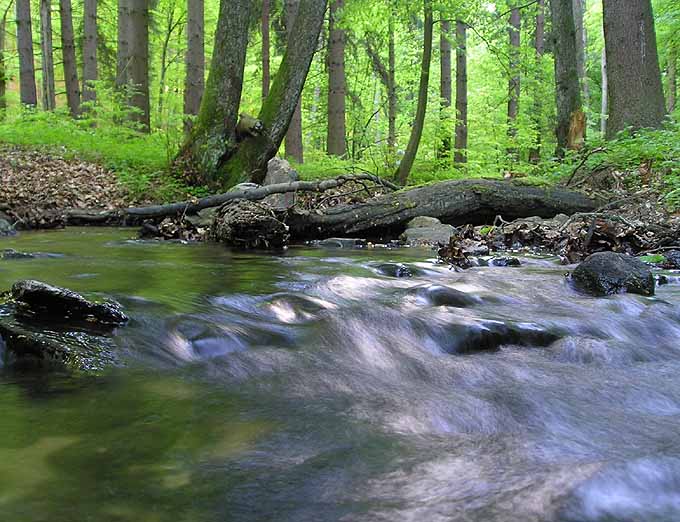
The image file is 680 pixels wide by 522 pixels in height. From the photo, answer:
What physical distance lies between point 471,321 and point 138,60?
46.9ft

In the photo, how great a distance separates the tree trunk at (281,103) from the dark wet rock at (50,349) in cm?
842

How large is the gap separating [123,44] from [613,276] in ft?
48.8

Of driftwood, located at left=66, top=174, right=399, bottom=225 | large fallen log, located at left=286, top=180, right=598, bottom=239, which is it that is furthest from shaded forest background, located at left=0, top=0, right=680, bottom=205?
driftwood, located at left=66, top=174, right=399, bottom=225

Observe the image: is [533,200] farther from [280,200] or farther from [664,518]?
[664,518]

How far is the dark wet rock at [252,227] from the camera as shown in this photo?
710cm

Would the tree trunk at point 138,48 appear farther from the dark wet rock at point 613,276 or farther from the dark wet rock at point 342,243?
the dark wet rock at point 613,276

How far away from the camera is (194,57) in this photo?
14.1m

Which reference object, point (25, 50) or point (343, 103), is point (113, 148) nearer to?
point (343, 103)

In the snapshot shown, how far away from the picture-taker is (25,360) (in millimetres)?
2533

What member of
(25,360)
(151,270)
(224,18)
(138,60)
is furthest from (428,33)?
(25,360)

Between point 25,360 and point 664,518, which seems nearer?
point 664,518

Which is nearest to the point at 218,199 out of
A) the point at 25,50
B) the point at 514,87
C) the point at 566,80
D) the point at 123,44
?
the point at 566,80

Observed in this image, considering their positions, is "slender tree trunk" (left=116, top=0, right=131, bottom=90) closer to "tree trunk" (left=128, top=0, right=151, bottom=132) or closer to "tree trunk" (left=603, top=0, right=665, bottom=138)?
"tree trunk" (left=128, top=0, right=151, bottom=132)

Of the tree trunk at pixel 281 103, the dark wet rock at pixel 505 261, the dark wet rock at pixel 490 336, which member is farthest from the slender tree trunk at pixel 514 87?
the dark wet rock at pixel 490 336
